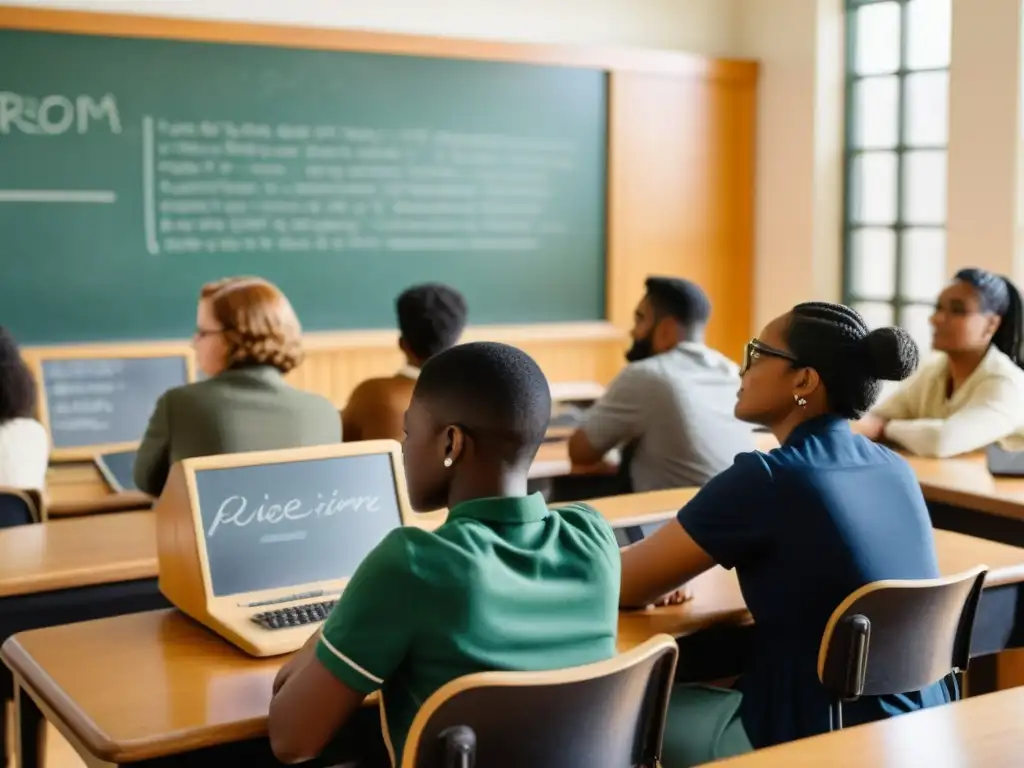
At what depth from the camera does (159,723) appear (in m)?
1.76

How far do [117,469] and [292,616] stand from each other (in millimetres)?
2381

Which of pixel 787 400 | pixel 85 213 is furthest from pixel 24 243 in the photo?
pixel 787 400

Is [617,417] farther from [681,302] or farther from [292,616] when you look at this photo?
[292,616]

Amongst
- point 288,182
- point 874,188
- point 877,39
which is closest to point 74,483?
point 288,182

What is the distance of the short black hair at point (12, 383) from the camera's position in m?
3.55

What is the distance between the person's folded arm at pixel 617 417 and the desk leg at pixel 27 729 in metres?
1.91

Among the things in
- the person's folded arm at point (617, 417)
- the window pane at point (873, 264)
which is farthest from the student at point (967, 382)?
the window pane at point (873, 264)

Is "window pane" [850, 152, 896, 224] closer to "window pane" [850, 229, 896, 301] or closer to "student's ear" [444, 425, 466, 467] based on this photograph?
"window pane" [850, 229, 896, 301]

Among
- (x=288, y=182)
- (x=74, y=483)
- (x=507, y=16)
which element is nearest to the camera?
(x=74, y=483)

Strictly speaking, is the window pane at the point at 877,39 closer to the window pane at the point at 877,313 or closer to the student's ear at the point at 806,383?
the window pane at the point at 877,313

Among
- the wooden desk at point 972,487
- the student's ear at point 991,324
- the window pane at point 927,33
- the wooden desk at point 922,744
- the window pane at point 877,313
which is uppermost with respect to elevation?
the window pane at point 927,33

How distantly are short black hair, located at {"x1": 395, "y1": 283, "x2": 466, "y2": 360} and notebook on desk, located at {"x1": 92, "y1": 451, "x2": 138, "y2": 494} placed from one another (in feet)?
3.32

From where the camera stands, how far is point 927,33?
606cm

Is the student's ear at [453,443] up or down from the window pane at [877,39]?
down
